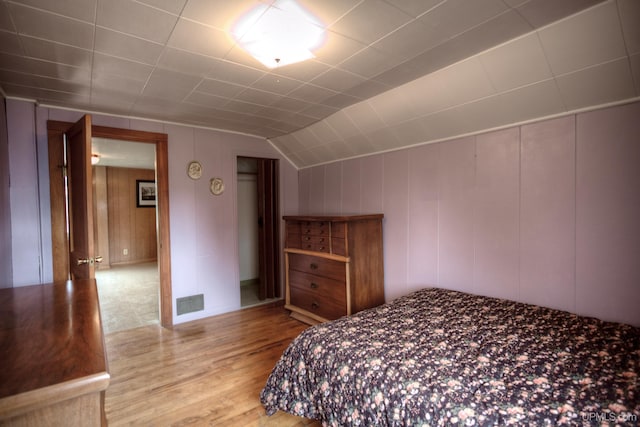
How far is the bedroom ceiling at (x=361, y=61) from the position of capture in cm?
158

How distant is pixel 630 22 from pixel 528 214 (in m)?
1.24

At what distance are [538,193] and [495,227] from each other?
392 mm

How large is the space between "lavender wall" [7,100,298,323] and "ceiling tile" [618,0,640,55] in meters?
3.57

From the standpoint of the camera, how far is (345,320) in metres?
2.12

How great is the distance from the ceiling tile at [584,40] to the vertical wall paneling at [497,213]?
2.04ft

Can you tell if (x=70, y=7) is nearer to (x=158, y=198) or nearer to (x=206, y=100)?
(x=206, y=100)

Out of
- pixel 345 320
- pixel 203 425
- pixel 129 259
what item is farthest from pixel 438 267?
pixel 129 259

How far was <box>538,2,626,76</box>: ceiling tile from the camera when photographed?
5.17ft

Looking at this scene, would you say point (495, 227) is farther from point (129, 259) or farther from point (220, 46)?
point (129, 259)

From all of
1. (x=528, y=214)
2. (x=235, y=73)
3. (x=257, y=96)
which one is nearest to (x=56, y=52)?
(x=235, y=73)

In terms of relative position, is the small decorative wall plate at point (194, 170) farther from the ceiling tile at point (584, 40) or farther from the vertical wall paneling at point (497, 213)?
the ceiling tile at point (584, 40)

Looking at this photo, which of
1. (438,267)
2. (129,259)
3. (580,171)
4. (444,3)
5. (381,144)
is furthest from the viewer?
(129,259)

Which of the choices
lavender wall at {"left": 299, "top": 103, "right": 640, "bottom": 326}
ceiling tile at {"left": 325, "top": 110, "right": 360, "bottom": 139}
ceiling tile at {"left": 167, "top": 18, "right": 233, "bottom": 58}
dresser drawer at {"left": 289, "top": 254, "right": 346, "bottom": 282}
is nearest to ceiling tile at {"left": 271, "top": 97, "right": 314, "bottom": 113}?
ceiling tile at {"left": 325, "top": 110, "right": 360, "bottom": 139}

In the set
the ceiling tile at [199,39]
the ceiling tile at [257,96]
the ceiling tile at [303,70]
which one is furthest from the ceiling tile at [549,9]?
the ceiling tile at [257,96]
